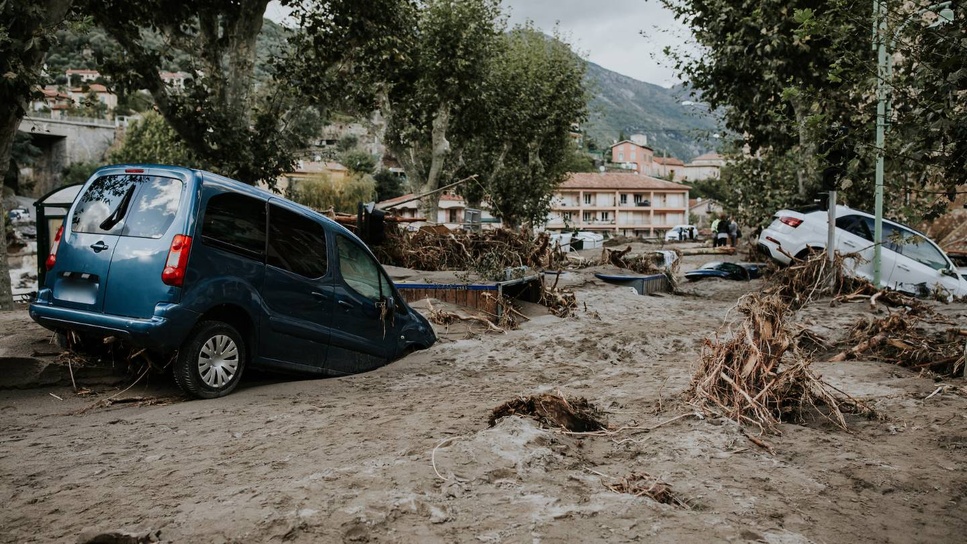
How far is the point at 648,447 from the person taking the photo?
5363mm

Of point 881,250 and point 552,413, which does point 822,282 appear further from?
point 552,413

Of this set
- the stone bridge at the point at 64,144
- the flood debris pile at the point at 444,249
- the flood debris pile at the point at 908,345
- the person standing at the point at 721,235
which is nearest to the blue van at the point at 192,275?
the flood debris pile at the point at 908,345

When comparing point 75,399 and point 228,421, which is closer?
point 228,421

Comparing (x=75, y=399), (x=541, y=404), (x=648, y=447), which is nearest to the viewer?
(x=648, y=447)

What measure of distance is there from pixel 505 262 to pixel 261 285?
32.3 feet

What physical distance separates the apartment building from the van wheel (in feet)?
319

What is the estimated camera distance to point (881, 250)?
16.6 meters

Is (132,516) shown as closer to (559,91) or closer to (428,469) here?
(428,469)

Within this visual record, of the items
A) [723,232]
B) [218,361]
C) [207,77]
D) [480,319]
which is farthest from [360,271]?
[723,232]

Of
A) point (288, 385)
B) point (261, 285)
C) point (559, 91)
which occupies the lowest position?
point (288, 385)

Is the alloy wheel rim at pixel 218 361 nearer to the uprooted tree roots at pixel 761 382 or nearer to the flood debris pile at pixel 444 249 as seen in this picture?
the uprooted tree roots at pixel 761 382

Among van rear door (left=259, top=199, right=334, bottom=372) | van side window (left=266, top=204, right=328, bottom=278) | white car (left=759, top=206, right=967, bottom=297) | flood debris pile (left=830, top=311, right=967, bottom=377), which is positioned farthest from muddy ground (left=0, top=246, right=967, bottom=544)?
white car (left=759, top=206, right=967, bottom=297)

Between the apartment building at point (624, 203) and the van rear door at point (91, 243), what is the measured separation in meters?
97.3

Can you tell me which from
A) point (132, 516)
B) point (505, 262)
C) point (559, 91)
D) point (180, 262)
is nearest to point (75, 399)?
point (180, 262)
